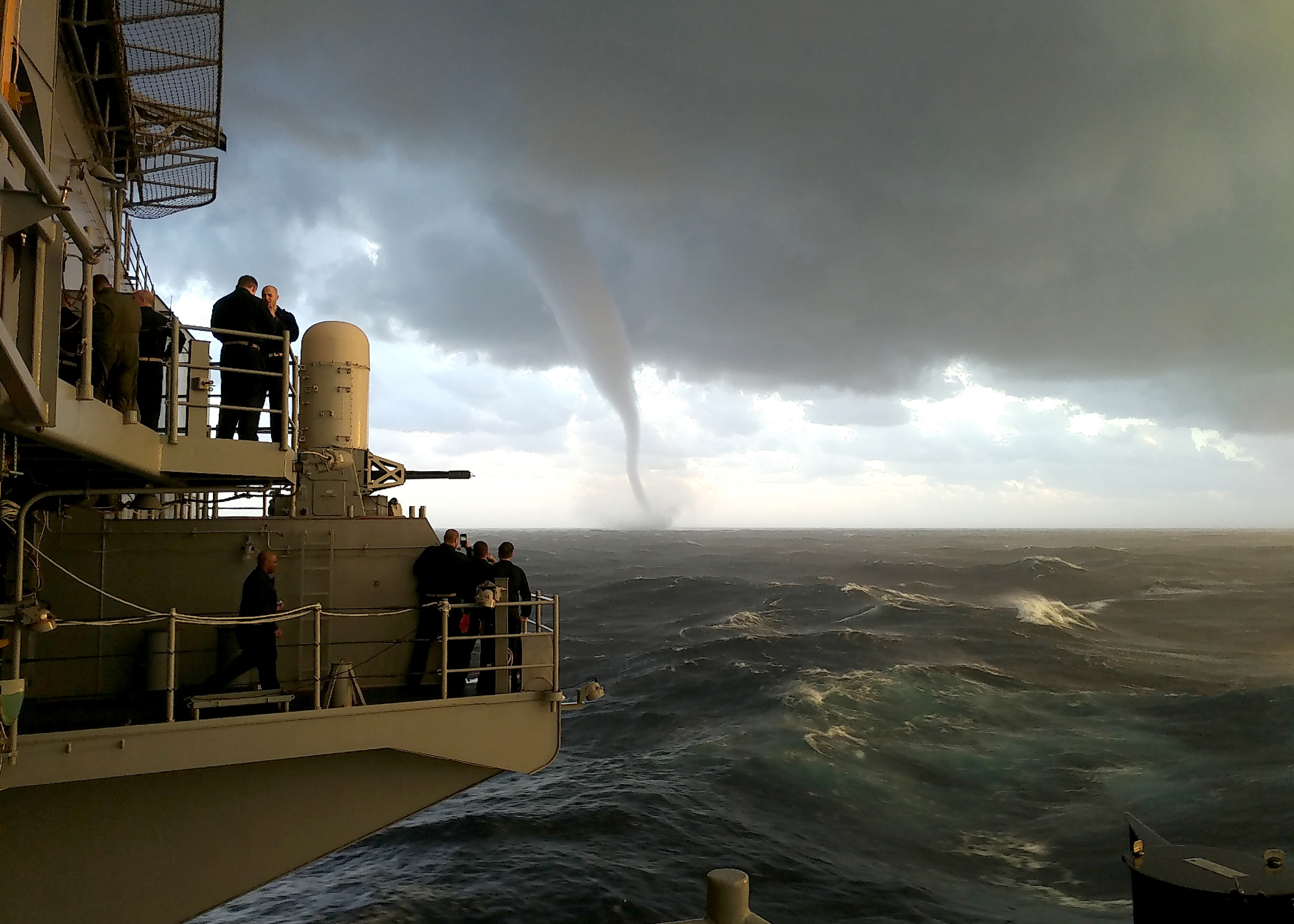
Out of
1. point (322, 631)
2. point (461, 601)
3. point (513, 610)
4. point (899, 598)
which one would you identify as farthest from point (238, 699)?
point (899, 598)

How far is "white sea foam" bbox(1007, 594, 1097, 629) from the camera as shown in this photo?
4341 centimetres

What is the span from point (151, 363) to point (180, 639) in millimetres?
2976

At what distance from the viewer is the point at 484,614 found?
8586 millimetres

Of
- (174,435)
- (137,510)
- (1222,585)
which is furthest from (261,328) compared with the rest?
(1222,585)

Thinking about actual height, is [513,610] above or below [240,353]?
below

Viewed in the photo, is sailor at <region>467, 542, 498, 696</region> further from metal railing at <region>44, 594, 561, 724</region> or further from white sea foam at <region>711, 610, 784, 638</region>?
white sea foam at <region>711, 610, 784, 638</region>

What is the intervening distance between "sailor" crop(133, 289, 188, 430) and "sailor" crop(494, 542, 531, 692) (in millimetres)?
3892

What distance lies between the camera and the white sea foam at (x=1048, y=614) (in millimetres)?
43406

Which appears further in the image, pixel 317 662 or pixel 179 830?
pixel 179 830

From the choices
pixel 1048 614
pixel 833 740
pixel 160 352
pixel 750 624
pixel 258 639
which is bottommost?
pixel 750 624

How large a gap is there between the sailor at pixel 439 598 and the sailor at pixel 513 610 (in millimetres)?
464

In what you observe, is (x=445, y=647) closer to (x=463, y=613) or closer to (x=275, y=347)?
(x=463, y=613)

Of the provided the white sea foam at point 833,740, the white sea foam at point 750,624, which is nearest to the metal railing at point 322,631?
the white sea foam at point 833,740

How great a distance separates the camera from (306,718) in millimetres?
6758
